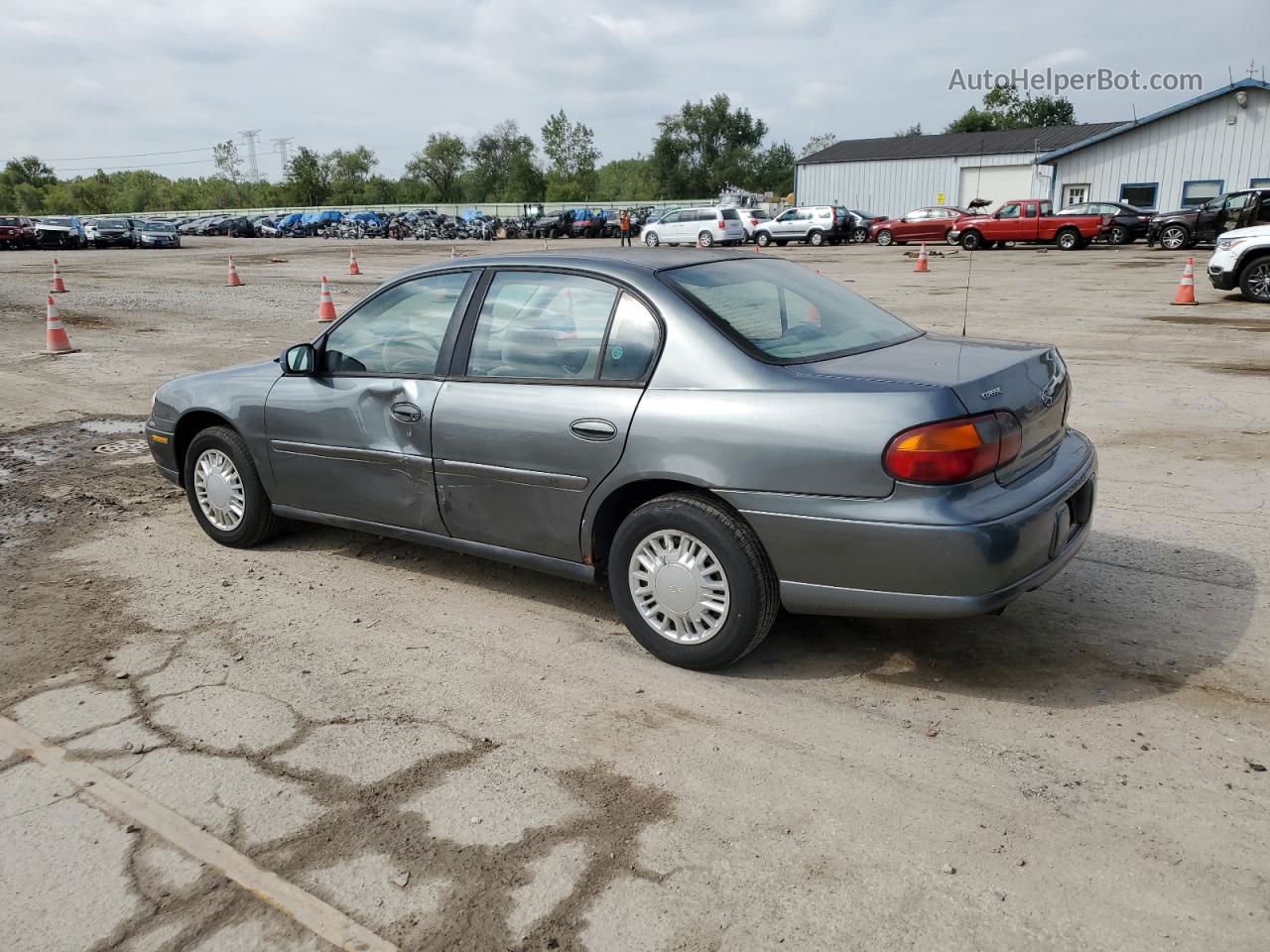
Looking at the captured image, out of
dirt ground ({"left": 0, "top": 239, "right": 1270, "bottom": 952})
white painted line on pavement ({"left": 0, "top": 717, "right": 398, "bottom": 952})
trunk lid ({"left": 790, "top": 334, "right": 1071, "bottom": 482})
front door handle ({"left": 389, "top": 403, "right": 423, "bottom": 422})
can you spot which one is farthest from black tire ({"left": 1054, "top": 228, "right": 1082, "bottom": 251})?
white painted line on pavement ({"left": 0, "top": 717, "right": 398, "bottom": 952})

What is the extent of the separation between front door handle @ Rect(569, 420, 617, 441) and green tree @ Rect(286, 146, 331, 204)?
11430cm

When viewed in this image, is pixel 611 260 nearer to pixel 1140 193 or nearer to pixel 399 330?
pixel 399 330

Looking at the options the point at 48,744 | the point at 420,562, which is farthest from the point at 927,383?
the point at 48,744

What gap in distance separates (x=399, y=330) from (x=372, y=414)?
41 centimetres

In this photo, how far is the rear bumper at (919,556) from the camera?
130 inches

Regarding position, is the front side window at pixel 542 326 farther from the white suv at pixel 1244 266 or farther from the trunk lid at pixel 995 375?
the white suv at pixel 1244 266

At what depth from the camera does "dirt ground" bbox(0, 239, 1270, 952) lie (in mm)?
2541

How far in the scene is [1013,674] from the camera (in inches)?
147

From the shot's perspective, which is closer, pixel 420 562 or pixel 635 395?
pixel 635 395

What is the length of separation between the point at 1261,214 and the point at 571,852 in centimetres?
2288

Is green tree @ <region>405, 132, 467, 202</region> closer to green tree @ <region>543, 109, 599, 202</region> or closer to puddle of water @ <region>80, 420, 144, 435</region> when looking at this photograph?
green tree @ <region>543, 109, 599, 202</region>

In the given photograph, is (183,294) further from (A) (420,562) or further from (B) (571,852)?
(B) (571,852)

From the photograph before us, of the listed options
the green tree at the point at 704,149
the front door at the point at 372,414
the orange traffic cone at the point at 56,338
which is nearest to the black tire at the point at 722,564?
the front door at the point at 372,414

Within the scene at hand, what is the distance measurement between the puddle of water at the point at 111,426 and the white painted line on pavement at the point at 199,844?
540 cm
